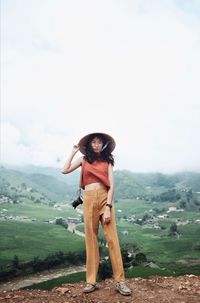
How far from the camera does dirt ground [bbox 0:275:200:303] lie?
272 inches

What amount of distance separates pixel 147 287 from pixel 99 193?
2280mm

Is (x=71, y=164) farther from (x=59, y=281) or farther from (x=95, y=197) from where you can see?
(x=59, y=281)

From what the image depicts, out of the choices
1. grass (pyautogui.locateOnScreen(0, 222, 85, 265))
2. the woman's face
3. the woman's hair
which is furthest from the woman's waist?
grass (pyautogui.locateOnScreen(0, 222, 85, 265))

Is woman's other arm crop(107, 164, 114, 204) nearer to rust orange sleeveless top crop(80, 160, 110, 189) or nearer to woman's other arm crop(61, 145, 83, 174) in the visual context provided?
rust orange sleeveless top crop(80, 160, 110, 189)

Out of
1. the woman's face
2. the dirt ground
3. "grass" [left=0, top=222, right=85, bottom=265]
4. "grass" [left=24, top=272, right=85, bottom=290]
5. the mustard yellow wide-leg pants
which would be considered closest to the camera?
the dirt ground

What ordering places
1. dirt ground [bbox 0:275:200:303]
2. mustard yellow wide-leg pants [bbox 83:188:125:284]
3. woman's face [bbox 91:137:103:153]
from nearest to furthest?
dirt ground [bbox 0:275:200:303]
mustard yellow wide-leg pants [bbox 83:188:125:284]
woman's face [bbox 91:137:103:153]

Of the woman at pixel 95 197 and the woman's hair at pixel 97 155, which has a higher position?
the woman's hair at pixel 97 155

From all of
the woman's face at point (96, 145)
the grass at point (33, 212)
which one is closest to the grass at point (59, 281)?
the woman's face at point (96, 145)

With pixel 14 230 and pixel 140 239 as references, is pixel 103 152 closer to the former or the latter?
pixel 140 239

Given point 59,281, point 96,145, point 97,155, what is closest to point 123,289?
point 97,155

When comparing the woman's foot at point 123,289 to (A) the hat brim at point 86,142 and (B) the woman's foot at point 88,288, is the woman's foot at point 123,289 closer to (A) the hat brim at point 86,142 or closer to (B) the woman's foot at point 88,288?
(B) the woman's foot at point 88,288

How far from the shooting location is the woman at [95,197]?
704 cm

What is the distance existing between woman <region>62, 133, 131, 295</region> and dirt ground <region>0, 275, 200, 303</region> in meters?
0.25

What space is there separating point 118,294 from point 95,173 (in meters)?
2.29
